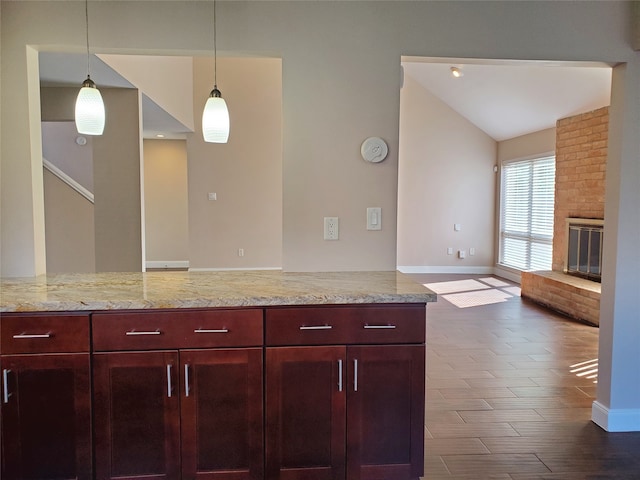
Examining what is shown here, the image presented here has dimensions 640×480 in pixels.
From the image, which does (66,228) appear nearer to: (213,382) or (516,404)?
(213,382)

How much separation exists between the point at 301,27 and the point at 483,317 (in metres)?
4.06

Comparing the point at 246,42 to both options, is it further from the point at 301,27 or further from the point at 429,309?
the point at 429,309

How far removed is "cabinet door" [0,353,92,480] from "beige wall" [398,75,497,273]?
6.96 meters

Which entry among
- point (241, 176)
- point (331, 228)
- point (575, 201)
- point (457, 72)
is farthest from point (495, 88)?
point (331, 228)

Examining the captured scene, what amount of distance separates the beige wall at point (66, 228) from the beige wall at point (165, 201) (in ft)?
11.6

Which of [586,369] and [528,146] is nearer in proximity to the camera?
[586,369]

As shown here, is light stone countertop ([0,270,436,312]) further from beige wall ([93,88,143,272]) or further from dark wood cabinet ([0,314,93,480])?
beige wall ([93,88,143,272])

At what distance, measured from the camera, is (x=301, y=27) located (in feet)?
7.59

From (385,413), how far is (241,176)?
6058 millimetres

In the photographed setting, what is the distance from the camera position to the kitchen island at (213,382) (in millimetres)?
1766

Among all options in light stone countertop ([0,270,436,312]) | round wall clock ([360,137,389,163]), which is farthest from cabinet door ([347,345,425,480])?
round wall clock ([360,137,389,163])

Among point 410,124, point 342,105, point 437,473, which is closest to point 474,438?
point 437,473

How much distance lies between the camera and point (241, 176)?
7.45 metres

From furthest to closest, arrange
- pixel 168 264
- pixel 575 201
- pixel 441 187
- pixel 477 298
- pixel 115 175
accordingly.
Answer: pixel 168 264, pixel 441 187, pixel 477 298, pixel 575 201, pixel 115 175
